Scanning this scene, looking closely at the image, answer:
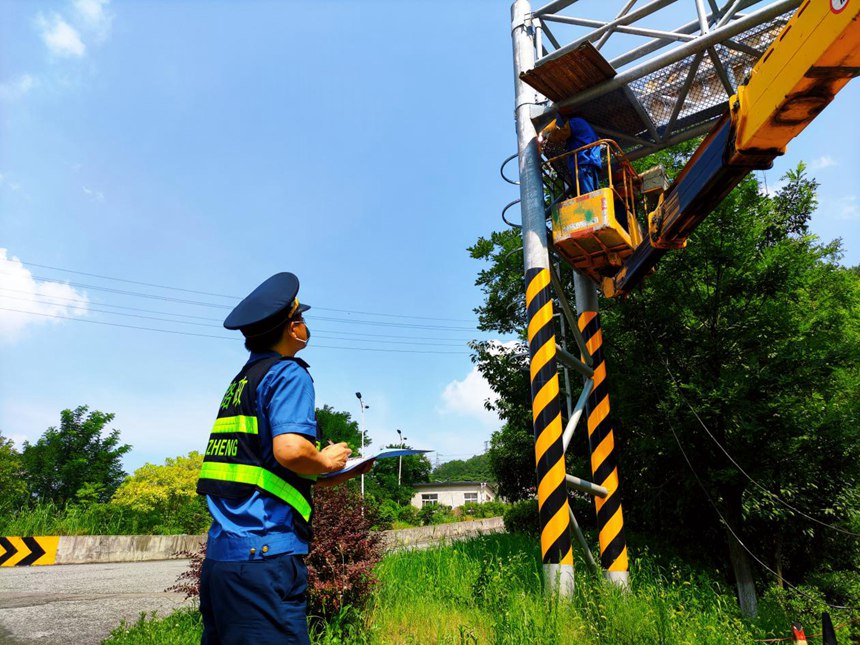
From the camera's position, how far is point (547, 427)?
549 centimetres

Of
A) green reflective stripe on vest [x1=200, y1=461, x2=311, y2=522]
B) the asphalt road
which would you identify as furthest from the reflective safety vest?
the asphalt road

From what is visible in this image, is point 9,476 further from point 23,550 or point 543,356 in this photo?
point 543,356

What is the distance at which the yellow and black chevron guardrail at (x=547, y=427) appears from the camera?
5.22 meters

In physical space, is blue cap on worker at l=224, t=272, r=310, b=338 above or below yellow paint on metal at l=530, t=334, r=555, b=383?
below

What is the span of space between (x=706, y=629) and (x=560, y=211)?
4252 millimetres

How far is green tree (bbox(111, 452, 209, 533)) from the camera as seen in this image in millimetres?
22844

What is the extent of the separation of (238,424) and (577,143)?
571cm

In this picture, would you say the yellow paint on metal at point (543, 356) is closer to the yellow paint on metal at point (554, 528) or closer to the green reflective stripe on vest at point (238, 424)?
the yellow paint on metal at point (554, 528)

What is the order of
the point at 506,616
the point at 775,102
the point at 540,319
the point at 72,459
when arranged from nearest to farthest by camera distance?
the point at 775,102 < the point at 506,616 < the point at 540,319 < the point at 72,459

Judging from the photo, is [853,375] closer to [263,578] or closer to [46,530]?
[263,578]

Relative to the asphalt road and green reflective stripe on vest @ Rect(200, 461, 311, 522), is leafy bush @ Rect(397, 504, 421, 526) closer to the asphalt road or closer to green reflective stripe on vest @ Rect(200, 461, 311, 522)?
the asphalt road

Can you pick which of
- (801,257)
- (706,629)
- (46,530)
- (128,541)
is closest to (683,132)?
(801,257)

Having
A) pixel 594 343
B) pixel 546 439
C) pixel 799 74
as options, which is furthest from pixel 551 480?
pixel 799 74

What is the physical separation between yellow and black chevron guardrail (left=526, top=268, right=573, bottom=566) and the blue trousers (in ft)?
13.1
